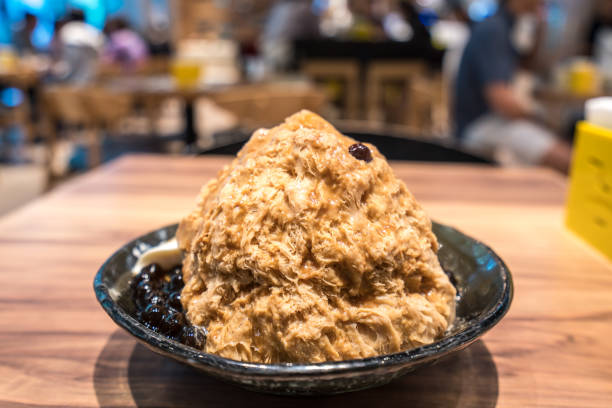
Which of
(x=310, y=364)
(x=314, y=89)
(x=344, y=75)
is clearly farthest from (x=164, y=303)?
(x=344, y=75)

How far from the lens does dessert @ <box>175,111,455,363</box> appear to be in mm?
439

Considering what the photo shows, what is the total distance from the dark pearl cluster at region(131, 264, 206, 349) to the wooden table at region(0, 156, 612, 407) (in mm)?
73

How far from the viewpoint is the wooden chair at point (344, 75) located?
4711 mm

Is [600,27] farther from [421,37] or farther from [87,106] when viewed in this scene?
[87,106]

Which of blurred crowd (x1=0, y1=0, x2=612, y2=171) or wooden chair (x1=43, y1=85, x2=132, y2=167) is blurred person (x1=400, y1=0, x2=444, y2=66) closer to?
blurred crowd (x1=0, y1=0, x2=612, y2=171)

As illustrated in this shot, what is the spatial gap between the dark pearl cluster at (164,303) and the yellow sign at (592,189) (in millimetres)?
744

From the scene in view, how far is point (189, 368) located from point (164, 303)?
73 millimetres

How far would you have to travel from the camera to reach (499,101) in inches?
101

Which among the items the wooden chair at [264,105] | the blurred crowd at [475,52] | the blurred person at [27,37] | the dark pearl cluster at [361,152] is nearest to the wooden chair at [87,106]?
the wooden chair at [264,105]

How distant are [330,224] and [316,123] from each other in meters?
0.13

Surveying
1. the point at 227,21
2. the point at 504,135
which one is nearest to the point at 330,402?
the point at 504,135

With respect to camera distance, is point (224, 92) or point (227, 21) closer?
point (224, 92)

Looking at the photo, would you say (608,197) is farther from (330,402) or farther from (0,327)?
(0,327)

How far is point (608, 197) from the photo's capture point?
2.75 ft
